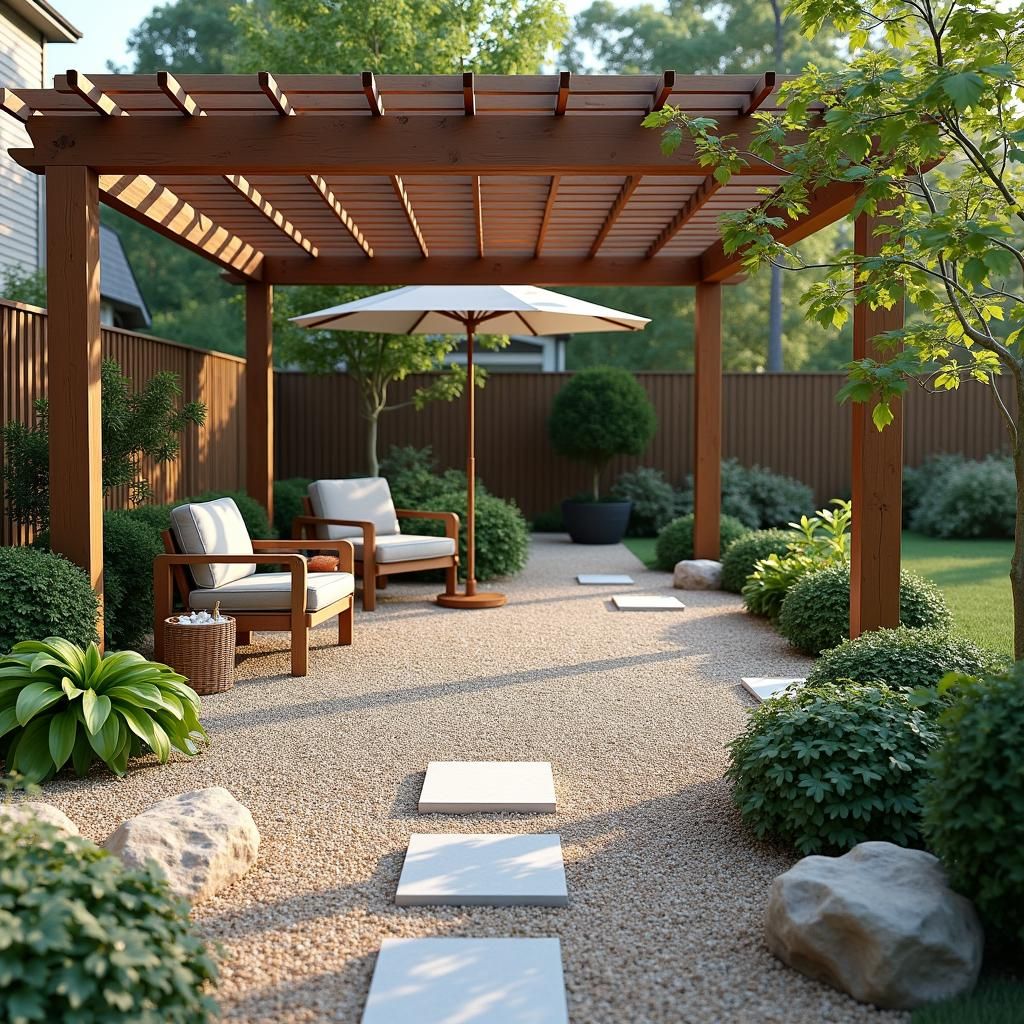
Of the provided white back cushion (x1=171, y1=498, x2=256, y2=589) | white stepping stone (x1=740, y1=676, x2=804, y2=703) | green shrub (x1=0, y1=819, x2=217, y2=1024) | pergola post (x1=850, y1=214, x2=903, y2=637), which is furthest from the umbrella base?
green shrub (x1=0, y1=819, x2=217, y2=1024)

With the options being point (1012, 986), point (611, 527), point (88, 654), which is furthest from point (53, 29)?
point (1012, 986)

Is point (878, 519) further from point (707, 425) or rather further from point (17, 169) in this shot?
point (17, 169)

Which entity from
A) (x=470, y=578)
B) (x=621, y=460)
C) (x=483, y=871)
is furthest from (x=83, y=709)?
(x=621, y=460)

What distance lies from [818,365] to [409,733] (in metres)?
23.3

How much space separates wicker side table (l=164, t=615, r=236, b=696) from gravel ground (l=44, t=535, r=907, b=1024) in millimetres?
145

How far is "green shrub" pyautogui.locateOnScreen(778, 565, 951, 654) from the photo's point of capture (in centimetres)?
609

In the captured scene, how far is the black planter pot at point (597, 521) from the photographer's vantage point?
13141mm

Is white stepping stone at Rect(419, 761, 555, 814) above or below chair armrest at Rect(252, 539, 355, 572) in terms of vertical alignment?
below

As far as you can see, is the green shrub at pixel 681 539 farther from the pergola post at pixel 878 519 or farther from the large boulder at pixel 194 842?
the large boulder at pixel 194 842

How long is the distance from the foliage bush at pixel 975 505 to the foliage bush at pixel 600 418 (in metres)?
3.66

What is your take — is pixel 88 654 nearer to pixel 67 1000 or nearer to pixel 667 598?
pixel 67 1000

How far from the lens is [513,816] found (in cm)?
379

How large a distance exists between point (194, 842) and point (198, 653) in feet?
8.11

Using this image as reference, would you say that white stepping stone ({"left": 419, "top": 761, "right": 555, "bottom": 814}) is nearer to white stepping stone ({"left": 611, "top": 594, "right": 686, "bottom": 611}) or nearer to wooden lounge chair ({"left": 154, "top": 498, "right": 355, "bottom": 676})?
wooden lounge chair ({"left": 154, "top": 498, "right": 355, "bottom": 676})
